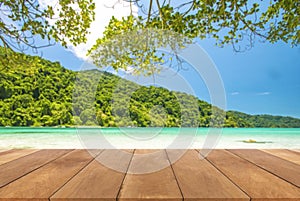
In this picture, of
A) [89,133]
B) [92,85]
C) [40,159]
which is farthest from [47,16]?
[40,159]

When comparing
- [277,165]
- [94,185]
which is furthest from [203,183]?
[277,165]

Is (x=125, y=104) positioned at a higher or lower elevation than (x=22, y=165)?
higher

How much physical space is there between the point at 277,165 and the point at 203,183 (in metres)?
0.58

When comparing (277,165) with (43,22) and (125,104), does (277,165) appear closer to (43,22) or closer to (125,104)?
(125,104)

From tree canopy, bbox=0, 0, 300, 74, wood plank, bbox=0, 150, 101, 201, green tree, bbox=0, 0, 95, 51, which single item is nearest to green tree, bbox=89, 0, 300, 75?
tree canopy, bbox=0, 0, 300, 74

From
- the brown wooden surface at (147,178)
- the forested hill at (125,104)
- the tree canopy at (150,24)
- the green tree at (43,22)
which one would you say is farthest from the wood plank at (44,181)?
the green tree at (43,22)

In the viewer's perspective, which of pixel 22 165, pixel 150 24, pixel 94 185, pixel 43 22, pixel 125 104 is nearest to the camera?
pixel 94 185

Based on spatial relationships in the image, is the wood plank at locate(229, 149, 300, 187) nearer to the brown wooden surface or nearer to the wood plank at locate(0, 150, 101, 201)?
the brown wooden surface

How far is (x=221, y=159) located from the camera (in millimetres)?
1217

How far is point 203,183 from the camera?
777mm

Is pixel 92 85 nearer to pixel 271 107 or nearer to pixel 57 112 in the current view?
pixel 57 112

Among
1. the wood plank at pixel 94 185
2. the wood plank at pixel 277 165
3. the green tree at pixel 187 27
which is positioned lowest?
the wood plank at pixel 94 185

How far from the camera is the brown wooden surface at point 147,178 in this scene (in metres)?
0.66

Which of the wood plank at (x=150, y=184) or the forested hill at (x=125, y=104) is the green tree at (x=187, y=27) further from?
the wood plank at (x=150, y=184)
